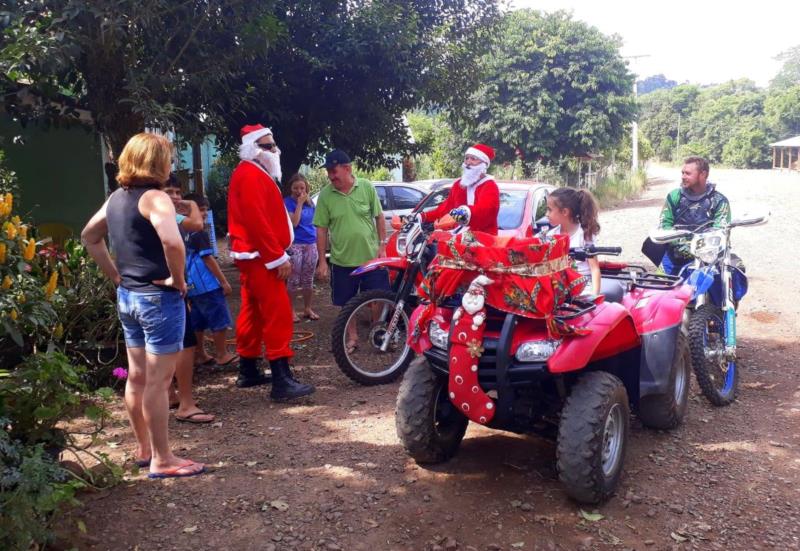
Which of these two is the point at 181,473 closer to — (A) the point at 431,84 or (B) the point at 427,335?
(B) the point at 427,335

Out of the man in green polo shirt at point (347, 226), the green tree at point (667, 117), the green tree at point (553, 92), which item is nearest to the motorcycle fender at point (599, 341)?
the man in green polo shirt at point (347, 226)

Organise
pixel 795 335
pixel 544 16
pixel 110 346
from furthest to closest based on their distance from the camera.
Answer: pixel 544 16 < pixel 795 335 < pixel 110 346

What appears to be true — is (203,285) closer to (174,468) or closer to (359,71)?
(174,468)

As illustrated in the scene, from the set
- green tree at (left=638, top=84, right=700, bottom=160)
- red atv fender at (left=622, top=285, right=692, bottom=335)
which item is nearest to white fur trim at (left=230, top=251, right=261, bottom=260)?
red atv fender at (left=622, top=285, right=692, bottom=335)

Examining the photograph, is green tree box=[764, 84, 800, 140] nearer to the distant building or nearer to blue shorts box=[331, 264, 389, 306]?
the distant building

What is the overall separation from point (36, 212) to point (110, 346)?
5825mm

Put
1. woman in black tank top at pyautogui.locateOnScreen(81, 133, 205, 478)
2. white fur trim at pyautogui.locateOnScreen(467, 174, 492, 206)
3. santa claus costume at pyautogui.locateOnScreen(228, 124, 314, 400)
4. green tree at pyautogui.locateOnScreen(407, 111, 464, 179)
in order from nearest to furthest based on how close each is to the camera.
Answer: woman in black tank top at pyautogui.locateOnScreen(81, 133, 205, 478) → santa claus costume at pyautogui.locateOnScreen(228, 124, 314, 400) → white fur trim at pyautogui.locateOnScreen(467, 174, 492, 206) → green tree at pyautogui.locateOnScreen(407, 111, 464, 179)

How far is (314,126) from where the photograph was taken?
9555 mm

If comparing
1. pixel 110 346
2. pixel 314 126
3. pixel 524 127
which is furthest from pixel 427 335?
pixel 524 127

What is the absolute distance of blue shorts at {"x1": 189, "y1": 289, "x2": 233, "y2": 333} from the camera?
17.4ft

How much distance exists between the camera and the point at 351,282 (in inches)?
256

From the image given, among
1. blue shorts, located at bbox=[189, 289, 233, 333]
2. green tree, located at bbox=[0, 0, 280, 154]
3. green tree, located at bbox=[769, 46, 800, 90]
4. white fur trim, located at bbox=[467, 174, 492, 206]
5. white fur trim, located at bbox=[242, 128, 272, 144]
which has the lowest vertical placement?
blue shorts, located at bbox=[189, 289, 233, 333]

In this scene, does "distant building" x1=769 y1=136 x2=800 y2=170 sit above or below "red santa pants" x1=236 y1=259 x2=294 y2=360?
above

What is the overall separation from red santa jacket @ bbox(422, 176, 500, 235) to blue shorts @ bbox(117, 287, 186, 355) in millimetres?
2436
